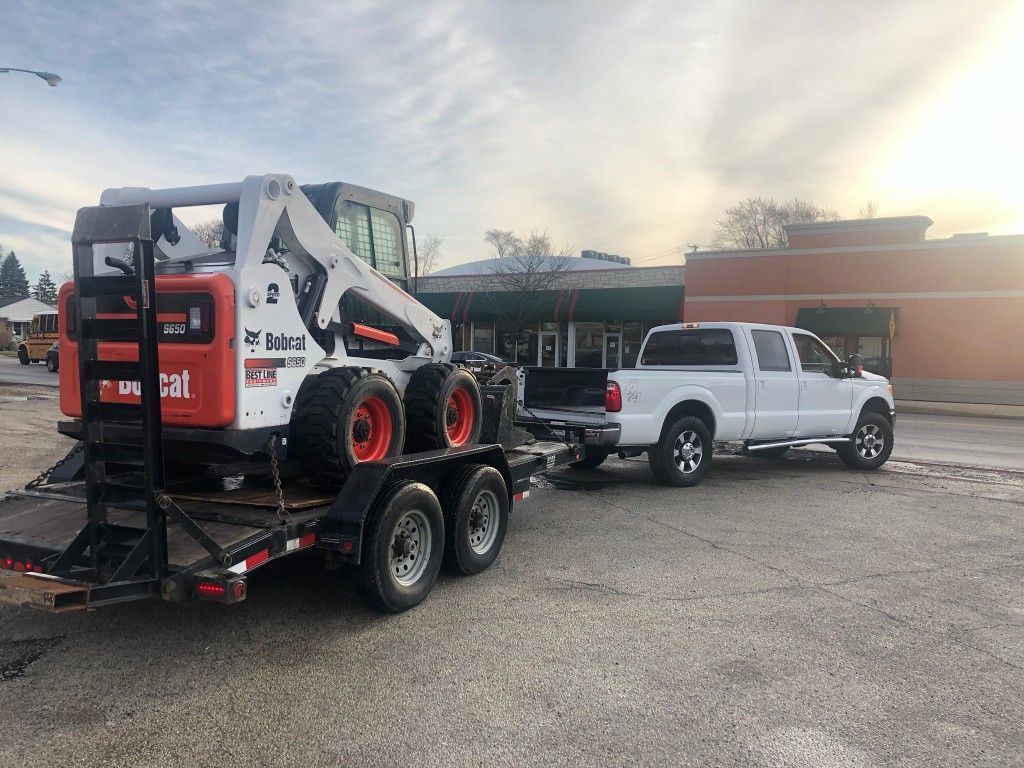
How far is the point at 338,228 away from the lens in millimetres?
6059

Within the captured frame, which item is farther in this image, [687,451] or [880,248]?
[880,248]

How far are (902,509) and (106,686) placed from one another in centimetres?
764

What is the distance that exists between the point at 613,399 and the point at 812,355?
12.0ft

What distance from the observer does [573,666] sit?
412 centimetres

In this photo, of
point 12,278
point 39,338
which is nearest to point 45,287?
point 12,278

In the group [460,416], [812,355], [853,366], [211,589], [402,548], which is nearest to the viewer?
[211,589]

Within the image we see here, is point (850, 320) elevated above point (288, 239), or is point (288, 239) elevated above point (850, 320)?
point (850, 320)

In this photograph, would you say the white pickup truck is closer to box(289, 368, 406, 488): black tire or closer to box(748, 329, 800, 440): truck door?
box(748, 329, 800, 440): truck door

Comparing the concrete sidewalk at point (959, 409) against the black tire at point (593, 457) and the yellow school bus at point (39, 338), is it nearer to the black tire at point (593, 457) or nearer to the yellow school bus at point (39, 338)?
the black tire at point (593, 457)

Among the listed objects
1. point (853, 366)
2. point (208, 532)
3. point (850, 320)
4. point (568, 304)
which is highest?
point (568, 304)

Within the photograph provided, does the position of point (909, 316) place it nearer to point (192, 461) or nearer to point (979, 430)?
point (979, 430)

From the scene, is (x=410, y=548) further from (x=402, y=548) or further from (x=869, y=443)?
(x=869, y=443)

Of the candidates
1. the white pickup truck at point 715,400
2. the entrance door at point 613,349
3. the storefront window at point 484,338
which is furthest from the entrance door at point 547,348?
the white pickup truck at point 715,400

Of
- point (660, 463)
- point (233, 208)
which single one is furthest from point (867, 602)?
point (233, 208)
